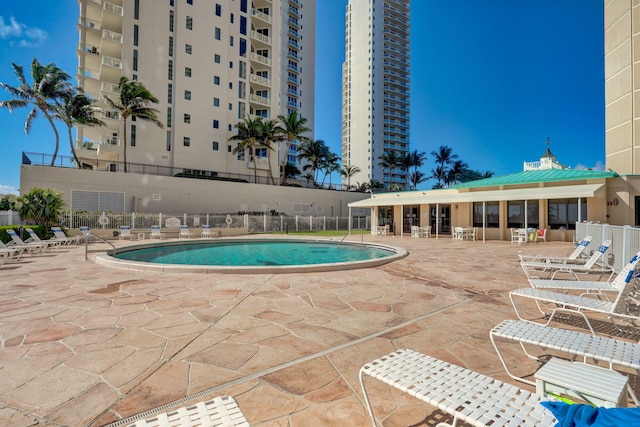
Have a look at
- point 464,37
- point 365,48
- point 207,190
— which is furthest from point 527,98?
point 207,190

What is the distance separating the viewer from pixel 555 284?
4.59 meters

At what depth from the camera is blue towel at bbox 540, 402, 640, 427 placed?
43.4 inches

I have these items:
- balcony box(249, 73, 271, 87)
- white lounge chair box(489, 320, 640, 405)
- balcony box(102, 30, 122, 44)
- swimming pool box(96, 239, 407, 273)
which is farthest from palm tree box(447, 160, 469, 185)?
white lounge chair box(489, 320, 640, 405)

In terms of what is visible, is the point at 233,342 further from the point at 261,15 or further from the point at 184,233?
the point at 261,15

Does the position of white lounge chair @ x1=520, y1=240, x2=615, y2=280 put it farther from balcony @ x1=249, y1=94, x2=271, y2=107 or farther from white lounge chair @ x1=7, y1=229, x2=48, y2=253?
balcony @ x1=249, y1=94, x2=271, y2=107

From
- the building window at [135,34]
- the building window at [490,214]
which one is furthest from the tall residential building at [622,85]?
the building window at [135,34]

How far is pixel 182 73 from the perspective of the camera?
102 ft

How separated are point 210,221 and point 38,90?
16781 mm

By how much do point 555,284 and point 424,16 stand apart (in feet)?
378

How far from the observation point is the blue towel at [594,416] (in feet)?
3.61

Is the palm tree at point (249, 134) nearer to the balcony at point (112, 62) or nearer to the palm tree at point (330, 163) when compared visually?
the balcony at point (112, 62)

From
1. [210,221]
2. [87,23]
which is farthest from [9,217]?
[87,23]

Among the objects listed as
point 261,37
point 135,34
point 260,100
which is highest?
point 261,37

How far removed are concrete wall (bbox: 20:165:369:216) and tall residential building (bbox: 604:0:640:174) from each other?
23195 millimetres
